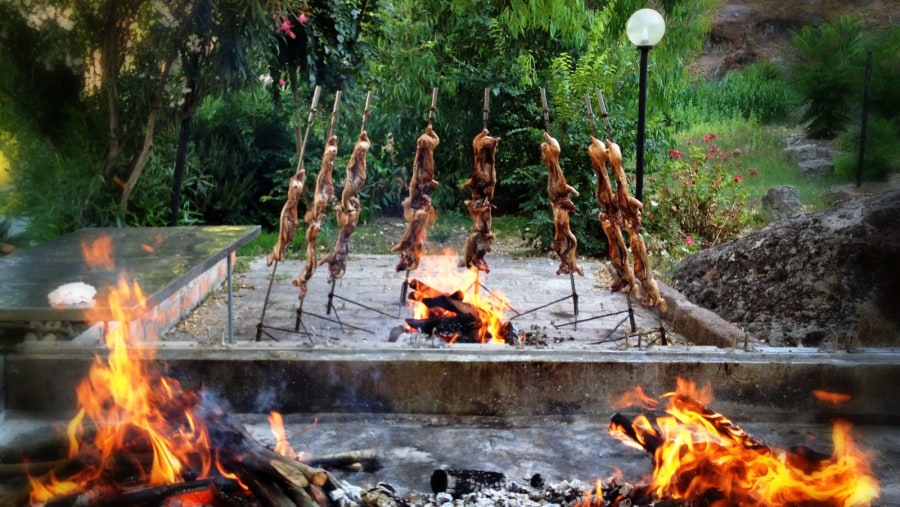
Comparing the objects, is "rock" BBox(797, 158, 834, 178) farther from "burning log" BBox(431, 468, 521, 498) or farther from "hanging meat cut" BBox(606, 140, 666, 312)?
"burning log" BBox(431, 468, 521, 498)

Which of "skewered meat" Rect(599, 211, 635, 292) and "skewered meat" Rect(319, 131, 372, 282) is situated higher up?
"skewered meat" Rect(319, 131, 372, 282)

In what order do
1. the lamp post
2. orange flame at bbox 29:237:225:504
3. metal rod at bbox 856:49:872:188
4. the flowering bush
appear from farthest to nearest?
the flowering bush < the lamp post < orange flame at bbox 29:237:225:504 < metal rod at bbox 856:49:872:188

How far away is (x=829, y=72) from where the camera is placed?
1.87 m

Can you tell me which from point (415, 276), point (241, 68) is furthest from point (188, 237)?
point (415, 276)

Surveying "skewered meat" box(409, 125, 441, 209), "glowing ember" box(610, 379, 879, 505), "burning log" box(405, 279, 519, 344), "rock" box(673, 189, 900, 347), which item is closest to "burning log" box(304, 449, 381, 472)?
"glowing ember" box(610, 379, 879, 505)

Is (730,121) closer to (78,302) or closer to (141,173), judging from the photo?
(78,302)

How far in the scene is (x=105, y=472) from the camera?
2762 mm

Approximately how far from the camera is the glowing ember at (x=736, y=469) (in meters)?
2.58

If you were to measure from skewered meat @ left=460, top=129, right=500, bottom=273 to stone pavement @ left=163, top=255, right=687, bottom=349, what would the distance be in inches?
11.2

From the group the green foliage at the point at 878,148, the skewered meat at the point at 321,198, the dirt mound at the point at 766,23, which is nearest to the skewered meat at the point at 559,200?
the dirt mound at the point at 766,23

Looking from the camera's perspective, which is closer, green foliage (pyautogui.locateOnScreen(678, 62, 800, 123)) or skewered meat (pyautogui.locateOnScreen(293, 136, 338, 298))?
green foliage (pyautogui.locateOnScreen(678, 62, 800, 123))

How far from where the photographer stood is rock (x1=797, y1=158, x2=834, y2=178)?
6.91 feet

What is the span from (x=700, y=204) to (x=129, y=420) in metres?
6.52

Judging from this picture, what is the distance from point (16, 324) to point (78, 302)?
87 cm
